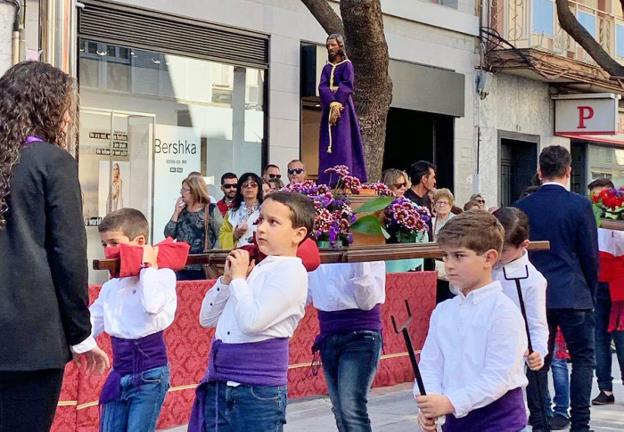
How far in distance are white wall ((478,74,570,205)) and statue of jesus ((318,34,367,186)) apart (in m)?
11.5

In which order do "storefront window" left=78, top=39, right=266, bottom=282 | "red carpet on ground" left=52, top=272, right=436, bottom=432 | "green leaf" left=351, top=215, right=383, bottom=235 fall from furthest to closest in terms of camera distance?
"storefront window" left=78, top=39, right=266, bottom=282, "red carpet on ground" left=52, top=272, right=436, bottom=432, "green leaf" left=351, top=215, right=383, bottom=235

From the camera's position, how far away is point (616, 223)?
27.8 ft

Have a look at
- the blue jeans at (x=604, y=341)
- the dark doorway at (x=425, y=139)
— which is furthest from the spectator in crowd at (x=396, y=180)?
the dark doorway at (x=425, y=139)

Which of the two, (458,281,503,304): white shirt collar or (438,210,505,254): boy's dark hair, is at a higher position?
(438,210,505,254): boy's dark hair

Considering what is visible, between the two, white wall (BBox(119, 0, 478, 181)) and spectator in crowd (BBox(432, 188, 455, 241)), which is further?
white wall (BBox(119, 0, 478, 181))

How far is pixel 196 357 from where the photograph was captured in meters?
8.24

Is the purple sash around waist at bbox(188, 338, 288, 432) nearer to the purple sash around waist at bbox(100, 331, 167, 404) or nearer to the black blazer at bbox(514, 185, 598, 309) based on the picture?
the purple sash around waist at bbox(100, 331, 167, 404)

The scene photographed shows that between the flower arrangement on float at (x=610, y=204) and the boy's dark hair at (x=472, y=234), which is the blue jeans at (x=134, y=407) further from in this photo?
the flower arrangement on float at (x=610, y=204)

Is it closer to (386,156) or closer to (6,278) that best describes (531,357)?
(6,278)

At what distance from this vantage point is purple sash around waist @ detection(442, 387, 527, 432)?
13.7 feet

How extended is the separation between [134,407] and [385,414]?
371 cm

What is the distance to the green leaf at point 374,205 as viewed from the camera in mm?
6457

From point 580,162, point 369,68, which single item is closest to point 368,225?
point 369,68

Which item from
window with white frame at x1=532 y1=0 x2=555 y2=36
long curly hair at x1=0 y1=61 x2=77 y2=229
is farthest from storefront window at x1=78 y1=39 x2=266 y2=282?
long curly hair at x1=0 y1=61 x2=77 y2=229
